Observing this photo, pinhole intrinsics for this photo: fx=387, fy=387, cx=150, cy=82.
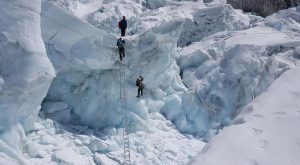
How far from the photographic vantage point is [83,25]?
11.4m

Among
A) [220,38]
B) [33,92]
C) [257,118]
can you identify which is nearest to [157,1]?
[220,38]

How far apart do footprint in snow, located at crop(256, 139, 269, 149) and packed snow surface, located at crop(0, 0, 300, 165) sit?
70.9 inches

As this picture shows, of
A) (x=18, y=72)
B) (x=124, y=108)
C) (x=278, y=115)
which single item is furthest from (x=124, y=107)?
(x=278, y=115)

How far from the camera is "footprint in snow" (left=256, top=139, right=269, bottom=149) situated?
3.83 m

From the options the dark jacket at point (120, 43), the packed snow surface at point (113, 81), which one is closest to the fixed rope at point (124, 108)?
the packed snow surface at point (113, 81)

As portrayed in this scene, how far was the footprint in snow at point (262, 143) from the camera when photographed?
3.83m

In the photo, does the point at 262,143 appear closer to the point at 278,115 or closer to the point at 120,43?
the point at 278,115

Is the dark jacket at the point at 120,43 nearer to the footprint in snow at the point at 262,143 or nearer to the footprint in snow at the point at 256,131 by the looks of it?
the footprint in snow at the point at 256,131

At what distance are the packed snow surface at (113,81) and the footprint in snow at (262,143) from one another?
5.91 ft

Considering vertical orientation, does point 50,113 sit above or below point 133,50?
below

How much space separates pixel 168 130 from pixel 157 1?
9434mm

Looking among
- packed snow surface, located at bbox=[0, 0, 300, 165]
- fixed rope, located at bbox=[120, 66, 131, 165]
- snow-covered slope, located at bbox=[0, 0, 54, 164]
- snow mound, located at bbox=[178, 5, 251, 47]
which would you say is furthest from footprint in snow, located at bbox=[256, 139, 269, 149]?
snow mound, located at bbox=[178, 5, 251, 47]

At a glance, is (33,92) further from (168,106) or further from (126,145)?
(168,106)

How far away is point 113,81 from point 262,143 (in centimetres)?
872
